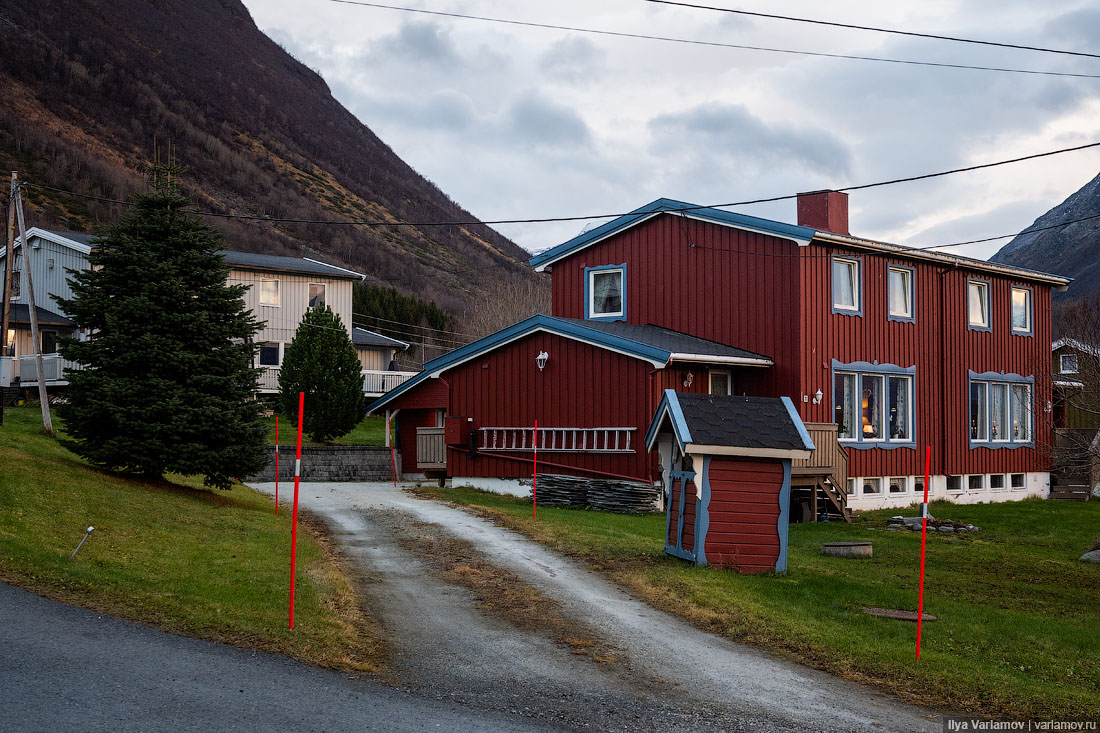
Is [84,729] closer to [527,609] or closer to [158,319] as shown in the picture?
[527,609]

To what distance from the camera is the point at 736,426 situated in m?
14.0

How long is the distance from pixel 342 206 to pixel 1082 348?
492ft

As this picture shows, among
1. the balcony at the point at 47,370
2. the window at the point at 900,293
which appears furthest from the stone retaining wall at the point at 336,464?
the window at the point at 900,293

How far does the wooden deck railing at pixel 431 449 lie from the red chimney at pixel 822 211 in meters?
11.2

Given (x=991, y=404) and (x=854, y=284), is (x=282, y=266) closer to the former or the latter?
(x=854, y=284)

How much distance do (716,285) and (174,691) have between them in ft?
67.7

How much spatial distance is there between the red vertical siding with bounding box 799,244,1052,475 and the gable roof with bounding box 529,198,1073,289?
34 cm

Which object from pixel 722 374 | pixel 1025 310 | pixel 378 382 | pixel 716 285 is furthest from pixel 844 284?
pixel 378 382

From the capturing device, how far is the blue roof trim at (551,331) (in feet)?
75.7

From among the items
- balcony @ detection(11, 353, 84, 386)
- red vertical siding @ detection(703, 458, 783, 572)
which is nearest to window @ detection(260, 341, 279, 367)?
balcony @ detection(11, 353, 84, 386)

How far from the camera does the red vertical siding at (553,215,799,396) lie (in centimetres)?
2516

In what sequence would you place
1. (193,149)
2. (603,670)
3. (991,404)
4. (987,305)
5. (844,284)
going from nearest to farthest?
(603,670), (844,284), (987,305), (991,404), (193,149)

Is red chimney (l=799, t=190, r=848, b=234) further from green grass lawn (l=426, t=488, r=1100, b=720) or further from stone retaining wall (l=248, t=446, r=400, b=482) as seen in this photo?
stone retaining wall (l=248, t=446, r=400, b=482)

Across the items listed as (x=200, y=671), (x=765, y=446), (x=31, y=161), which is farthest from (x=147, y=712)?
(x=31, y=161)
